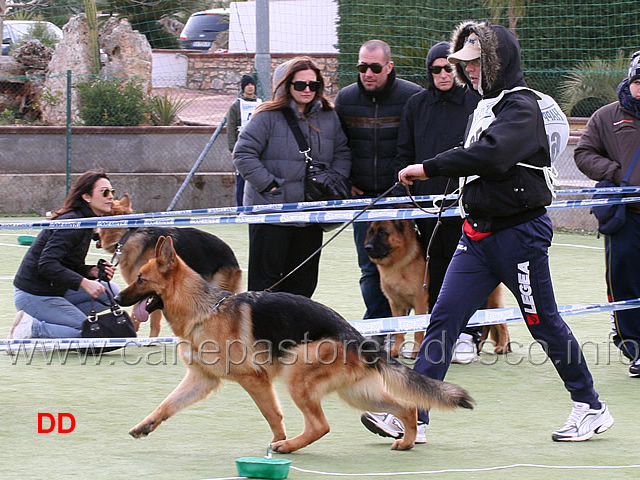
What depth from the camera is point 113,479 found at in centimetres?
384

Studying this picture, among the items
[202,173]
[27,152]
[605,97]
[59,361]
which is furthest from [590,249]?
[27,152]

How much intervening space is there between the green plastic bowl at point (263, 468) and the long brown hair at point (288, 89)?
112 inches

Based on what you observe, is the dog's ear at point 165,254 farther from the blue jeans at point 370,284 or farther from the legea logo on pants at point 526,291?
the blue jeans at point 370,284

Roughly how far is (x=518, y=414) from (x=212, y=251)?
2.87m

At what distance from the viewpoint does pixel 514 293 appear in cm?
446

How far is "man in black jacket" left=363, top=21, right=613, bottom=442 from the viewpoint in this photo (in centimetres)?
424

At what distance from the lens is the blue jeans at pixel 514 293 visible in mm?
4387

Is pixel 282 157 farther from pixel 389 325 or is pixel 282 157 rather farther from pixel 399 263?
pixel 389 325

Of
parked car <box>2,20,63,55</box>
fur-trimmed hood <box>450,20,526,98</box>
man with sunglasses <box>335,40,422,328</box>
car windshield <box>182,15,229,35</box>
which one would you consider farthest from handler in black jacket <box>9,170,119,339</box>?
car windshield <box>182,15,229,35</box>

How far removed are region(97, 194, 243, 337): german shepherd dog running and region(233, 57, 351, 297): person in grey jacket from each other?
90 cm

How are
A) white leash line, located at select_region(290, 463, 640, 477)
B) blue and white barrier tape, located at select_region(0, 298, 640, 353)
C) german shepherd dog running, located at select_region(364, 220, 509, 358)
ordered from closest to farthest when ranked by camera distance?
white leash line, located at select_region(290, 463, 640, 477), blue and white barrier tape, located at select_region(0, 298, 640, 353), german shepherd dog running, located at select_region(364, 220, 509, 358)

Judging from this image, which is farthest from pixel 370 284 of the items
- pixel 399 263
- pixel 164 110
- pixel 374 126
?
pixel 164 110

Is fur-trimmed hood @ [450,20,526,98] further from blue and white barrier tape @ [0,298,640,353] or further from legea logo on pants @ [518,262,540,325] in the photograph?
blue and white barrier tape @ [0,298,640,353]

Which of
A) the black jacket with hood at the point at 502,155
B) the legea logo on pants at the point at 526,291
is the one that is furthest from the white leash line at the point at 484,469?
the black jacket with hood at the point at 502,155
